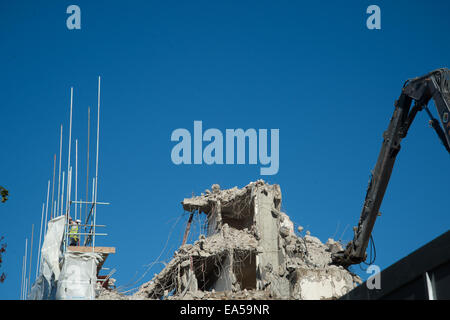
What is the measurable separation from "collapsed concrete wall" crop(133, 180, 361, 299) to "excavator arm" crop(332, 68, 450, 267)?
8.44 m

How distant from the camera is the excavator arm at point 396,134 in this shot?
61.2 ft

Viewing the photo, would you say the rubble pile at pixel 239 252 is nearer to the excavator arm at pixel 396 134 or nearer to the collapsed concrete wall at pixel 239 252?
the collapsed concrete wall at pixel 239 252

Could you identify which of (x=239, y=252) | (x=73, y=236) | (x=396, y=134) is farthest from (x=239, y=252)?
(x=396, y=134)

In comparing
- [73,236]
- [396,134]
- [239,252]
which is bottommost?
[73,236]

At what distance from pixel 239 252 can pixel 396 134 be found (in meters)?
16.6

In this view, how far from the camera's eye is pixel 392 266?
15.1 meters

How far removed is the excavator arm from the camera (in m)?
18.6

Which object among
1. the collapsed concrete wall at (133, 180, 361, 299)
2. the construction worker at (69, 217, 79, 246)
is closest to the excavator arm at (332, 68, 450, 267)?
the collapsed concrete wall at (133, 180, 361, 299)

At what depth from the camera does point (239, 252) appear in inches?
1410

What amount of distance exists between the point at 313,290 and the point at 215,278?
9.42m

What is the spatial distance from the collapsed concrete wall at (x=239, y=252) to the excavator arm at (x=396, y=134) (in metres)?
8.44

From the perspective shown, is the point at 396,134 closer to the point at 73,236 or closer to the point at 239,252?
the point at 73,236
